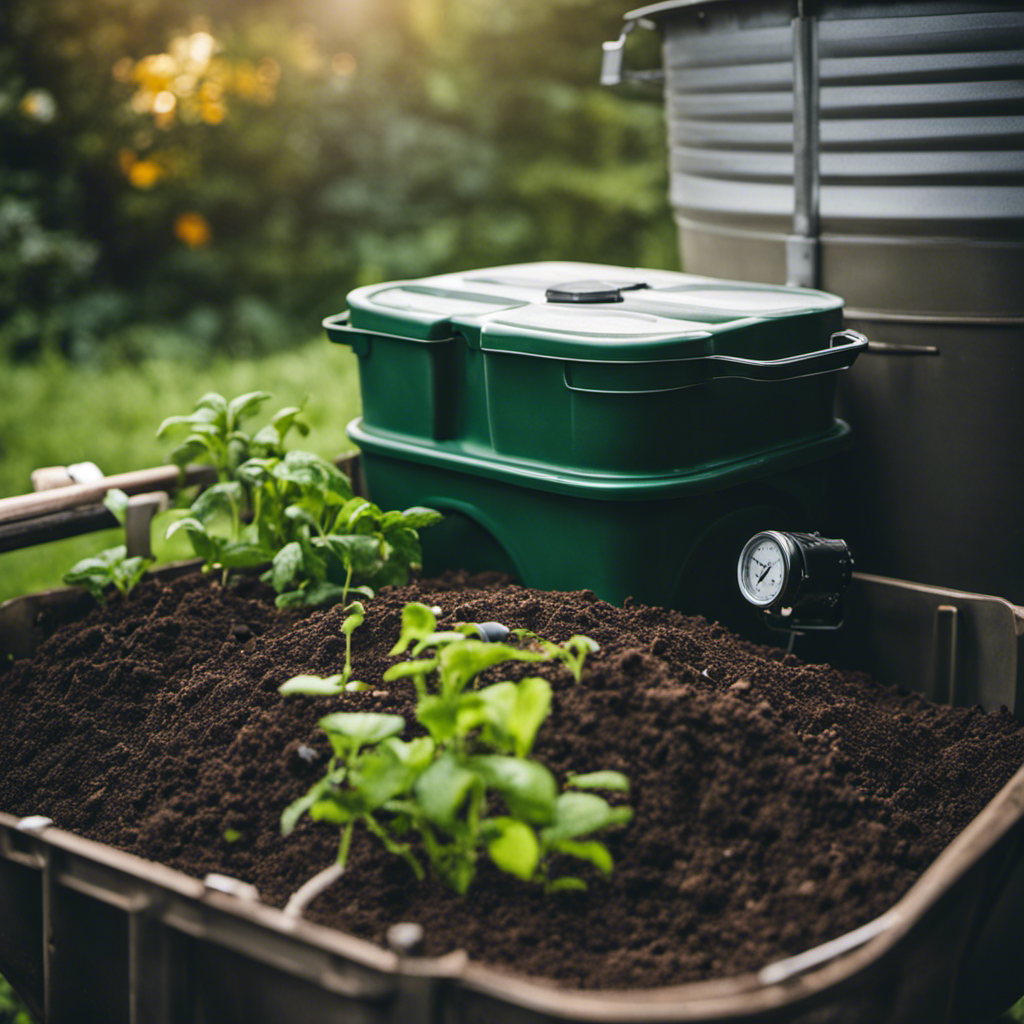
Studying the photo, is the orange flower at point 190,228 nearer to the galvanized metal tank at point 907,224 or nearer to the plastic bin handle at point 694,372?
the galvanized metal tank at point 907,224

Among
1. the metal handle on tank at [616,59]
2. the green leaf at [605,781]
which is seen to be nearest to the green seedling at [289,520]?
the green leaf at [605,781]

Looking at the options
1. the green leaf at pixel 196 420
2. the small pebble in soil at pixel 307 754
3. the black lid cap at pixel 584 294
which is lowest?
the small pebble in soil at pixel 307 754

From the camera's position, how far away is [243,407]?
2305mm

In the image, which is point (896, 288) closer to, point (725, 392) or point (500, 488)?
point (725, 392)

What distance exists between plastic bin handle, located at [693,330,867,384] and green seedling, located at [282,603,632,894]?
0.71 metres

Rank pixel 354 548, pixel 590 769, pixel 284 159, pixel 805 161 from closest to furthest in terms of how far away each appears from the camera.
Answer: pixel 590 769 → pixel 354 548 → pixel 805 161 → pixel 284 159

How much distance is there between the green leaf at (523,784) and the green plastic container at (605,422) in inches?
28.7

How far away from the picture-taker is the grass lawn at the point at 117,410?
3701 millimetres

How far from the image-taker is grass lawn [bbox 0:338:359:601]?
3701 mm

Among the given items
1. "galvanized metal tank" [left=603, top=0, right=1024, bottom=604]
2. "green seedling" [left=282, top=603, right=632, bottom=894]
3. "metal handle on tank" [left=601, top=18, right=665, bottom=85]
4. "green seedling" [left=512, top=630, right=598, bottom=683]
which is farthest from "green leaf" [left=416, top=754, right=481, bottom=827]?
"metal handle on tank" [left=601, top=18, right=665, bottom=85]

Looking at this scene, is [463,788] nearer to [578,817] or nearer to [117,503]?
[578,817]

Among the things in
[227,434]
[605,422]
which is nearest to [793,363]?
[605,422]

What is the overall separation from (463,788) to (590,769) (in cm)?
28

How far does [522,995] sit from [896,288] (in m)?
1.74
